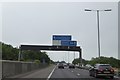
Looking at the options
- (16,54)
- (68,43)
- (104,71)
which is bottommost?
(16,54)

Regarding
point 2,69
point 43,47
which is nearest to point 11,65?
point 2,69

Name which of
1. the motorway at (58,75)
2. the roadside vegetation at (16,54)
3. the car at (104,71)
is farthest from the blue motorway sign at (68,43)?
the roadside vegetation at (16,54)

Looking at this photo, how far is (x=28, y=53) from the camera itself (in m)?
151

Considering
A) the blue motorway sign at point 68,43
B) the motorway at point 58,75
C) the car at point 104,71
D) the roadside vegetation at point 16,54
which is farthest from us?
the roadside vegetation at point 16,54

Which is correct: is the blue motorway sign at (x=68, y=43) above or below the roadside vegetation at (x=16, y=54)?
above

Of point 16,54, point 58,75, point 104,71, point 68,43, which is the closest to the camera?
point 104,71

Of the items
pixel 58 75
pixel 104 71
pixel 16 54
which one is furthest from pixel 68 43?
pixel 16 54

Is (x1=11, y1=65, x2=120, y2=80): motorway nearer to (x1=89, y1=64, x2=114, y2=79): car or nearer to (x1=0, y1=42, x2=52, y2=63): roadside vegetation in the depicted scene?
(x1=89, y1=64, x2=114, y2=79): car

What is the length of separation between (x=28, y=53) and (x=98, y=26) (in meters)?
88.3

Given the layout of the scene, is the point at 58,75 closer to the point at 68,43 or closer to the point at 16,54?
the point at 68,43

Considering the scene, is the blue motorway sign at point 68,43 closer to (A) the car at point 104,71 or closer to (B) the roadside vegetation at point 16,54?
(A) the car at point 104,71

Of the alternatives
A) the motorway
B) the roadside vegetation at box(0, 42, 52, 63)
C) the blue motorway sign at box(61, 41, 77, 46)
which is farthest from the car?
the roadside vegetation at box(0, 42, 52, 63)

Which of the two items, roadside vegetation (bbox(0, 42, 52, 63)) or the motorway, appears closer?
the motorway

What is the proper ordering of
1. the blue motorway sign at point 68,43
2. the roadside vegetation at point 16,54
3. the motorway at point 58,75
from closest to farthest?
the motorway at point 58,75, the blue motorway sign at point 68,43, the roadside vegetation at point 16,54
